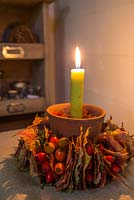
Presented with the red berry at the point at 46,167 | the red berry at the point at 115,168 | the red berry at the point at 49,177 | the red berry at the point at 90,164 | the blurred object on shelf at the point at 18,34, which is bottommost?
the red berry at the point at 49,177

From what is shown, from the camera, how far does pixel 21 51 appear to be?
3.87 feet

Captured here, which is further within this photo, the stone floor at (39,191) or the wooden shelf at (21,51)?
the wooden shelf at (21,51)

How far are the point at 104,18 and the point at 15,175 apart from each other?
2.34 ft

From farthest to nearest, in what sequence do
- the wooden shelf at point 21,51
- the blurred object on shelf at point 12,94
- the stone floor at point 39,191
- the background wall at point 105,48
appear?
the blurred object on shelf at point 12,94 → the wooden shelf at point 21,51 → the background wall at point 105,48 → the stone floor at point 39,191

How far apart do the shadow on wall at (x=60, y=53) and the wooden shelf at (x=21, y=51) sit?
116 mm

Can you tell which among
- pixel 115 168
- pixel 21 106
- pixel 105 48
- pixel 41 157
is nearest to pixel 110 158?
pixel 115 168

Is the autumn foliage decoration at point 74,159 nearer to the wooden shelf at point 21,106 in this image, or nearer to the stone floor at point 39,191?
the stone floor at point 39,191

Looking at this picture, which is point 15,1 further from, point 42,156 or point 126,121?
point 42,156

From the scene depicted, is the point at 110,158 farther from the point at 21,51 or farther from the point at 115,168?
the point at 21,51

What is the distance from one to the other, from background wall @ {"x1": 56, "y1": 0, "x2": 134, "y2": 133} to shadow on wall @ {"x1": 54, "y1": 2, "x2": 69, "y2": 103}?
0.06 feet

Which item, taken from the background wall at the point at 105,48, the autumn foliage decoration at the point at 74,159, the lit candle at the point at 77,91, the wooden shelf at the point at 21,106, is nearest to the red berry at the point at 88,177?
the autumn foliage decoration at the point at 74,159

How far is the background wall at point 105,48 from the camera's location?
82 centimetres

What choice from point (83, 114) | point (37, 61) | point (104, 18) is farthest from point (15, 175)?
point (37, 61)

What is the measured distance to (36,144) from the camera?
45 cm
